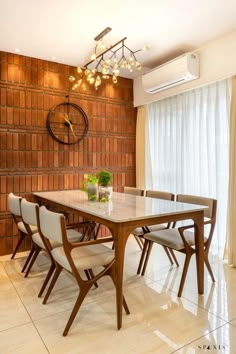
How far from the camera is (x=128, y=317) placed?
6.59 feet

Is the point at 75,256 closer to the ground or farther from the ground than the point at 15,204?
closer to the ground

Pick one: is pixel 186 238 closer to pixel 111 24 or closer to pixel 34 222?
pixel 34 222

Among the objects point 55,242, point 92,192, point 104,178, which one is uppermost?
point 104,178

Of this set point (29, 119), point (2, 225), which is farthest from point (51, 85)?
point (2, 225)

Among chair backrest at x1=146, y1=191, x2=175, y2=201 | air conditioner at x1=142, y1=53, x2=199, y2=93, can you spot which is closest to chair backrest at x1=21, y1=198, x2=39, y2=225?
chair backrest at x1=146, y1=191, x2=175, y2=201

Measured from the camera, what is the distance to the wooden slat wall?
136 inches

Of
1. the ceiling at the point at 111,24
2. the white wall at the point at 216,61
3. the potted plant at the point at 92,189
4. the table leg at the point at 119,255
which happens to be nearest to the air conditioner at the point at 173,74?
the white wall at the point at 216,61

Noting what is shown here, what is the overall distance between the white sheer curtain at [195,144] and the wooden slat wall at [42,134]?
66 cm

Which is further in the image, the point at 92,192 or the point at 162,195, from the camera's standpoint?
the point at 162,195

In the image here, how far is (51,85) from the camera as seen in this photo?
3.77 m

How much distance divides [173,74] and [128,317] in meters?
2.91

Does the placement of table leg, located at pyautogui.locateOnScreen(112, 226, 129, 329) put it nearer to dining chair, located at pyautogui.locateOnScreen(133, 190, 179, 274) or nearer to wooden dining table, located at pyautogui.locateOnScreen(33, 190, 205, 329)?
wooden dining table, located at pyautogui.locateOnScreen(33, 190, 205, 329)

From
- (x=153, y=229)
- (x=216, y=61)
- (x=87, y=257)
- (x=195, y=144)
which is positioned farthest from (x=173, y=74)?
(x=87, y=257)

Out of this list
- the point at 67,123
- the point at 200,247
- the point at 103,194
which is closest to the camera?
the point at 200,247
